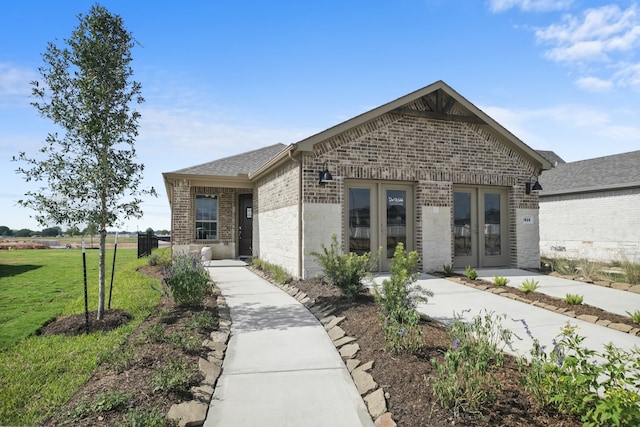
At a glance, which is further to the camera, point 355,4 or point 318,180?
point 318,180

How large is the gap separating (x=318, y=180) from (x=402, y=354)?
19.1ft

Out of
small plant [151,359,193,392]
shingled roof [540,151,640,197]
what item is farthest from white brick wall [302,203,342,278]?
shingled roof [540,151,640,197]

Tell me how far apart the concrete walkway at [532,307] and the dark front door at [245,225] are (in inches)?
331

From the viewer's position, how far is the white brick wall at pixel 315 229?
9.27m

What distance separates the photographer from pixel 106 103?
6477mm

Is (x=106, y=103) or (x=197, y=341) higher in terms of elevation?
(x=106, y=103)

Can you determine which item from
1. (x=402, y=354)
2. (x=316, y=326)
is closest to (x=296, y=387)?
(x=402, y=354)

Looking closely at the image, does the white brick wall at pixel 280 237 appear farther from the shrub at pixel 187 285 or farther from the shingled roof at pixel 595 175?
the shingled roof at pixel 595 175

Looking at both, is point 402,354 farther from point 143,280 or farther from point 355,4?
point 143,280

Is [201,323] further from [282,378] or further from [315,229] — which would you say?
[315,229]

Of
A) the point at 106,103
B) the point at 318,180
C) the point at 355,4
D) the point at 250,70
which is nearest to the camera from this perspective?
the point at 106,103

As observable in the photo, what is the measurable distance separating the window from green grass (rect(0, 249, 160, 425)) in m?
5.01

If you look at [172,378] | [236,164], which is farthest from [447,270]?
[236,164]

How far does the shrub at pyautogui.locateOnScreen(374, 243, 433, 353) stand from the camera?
165 inches
